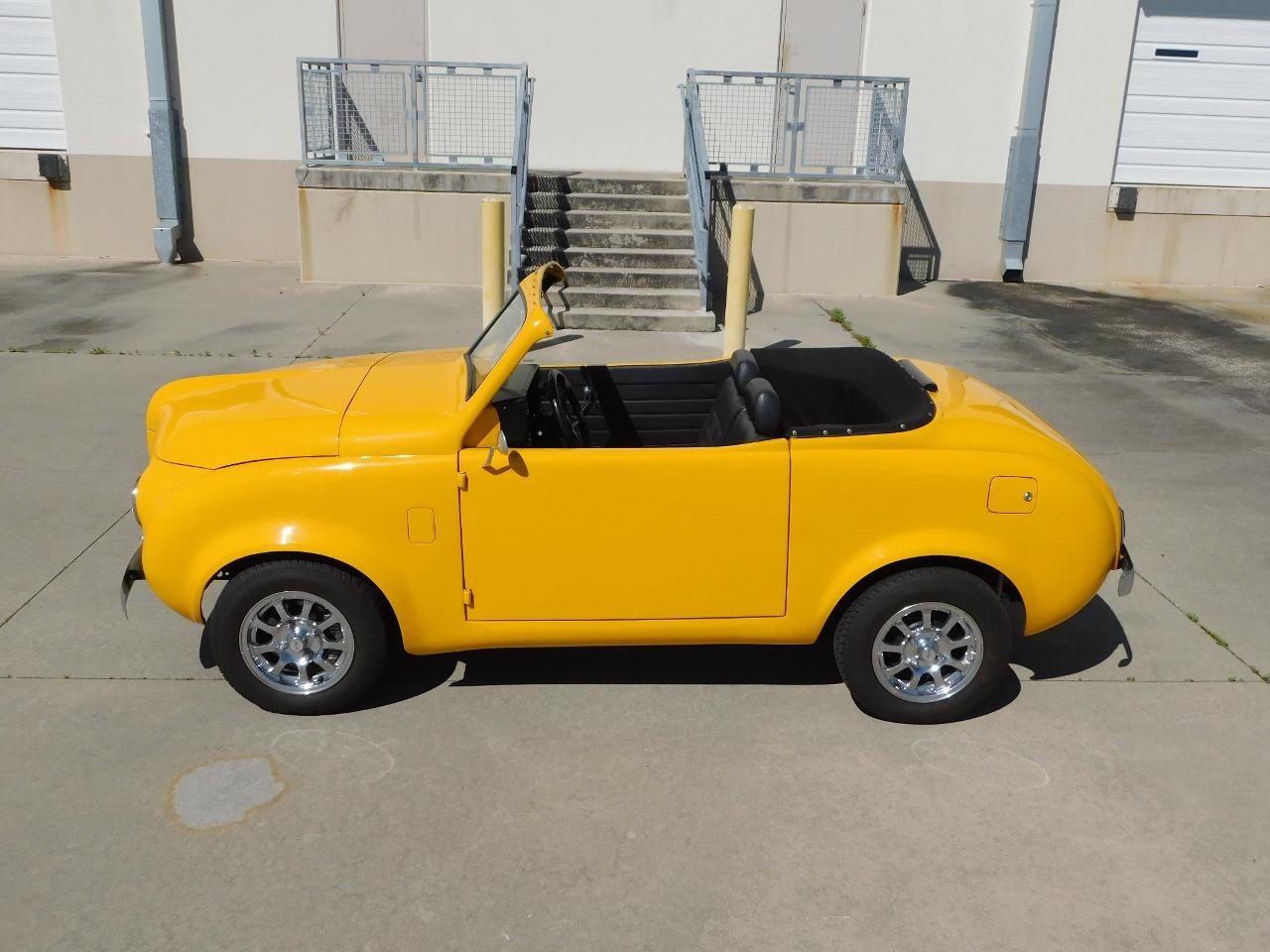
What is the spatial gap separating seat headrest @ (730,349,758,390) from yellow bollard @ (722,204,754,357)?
5.23 metres

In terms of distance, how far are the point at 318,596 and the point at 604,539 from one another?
1.05 meters

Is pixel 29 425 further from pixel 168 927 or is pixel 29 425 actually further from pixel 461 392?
pixel 168 927

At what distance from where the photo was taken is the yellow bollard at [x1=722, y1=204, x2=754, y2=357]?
10.3m

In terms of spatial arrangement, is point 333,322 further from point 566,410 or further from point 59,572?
point 566,410

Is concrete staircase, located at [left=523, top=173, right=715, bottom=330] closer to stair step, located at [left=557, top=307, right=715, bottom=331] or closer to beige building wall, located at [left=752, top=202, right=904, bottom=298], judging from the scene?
stair step, located at [left=557, top=307, right=715, bottom=331]

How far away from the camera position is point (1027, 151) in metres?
14.4

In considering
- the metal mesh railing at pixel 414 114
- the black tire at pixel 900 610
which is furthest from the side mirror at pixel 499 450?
the metal mesh railing at pixel 414 114

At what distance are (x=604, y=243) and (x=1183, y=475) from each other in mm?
6882

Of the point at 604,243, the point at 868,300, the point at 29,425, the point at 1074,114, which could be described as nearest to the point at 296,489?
the point at 29,425

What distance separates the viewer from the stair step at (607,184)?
13.3 m

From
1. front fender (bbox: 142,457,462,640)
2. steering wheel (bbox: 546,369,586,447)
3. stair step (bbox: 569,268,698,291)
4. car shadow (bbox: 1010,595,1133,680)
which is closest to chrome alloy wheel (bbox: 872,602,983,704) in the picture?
car shadow (bbox: 1010,595,1133,680)

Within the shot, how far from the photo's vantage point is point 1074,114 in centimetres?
1460

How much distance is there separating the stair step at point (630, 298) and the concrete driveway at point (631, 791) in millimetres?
6090

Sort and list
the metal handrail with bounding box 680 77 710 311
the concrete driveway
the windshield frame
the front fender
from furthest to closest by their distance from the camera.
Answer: the metal handrail with bounding box 680 77 710 311 → the windshield frame → the front fender → the concrete driveway
